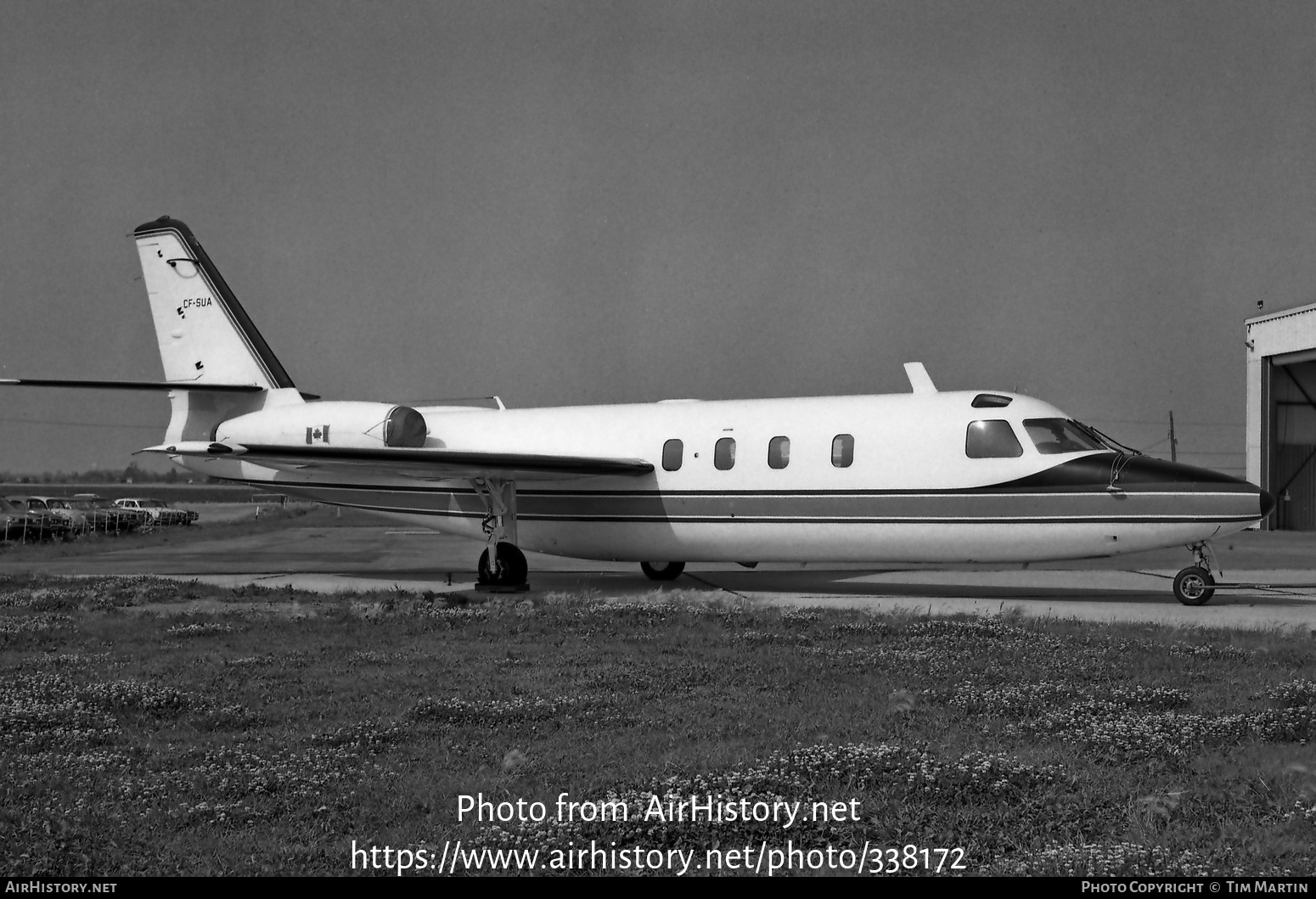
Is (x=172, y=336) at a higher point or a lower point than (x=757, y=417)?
higher

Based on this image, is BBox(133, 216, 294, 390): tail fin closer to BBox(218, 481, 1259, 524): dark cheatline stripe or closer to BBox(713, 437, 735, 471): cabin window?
BBox(218, 481, 1259, 524): dark cheatline stripe

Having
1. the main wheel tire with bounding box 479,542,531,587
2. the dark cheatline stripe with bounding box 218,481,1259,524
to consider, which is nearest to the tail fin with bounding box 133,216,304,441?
the dark cheatline stripe with bounding box 218,481,1259,524

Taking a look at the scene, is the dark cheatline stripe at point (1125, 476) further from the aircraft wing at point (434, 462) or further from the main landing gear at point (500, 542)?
the main landing gear at point (500, 542)

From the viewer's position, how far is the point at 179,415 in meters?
22.8

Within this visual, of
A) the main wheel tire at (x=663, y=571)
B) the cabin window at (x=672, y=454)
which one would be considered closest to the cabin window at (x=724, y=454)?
the cabin window at (x=672, y=454)

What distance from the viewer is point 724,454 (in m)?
18.5

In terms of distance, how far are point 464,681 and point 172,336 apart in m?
16.3

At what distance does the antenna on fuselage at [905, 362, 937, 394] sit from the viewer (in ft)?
59.5

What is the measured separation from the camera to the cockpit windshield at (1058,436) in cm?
1655

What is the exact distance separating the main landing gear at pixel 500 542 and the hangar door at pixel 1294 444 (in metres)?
36.1

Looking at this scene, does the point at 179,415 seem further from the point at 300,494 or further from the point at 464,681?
the point at 464,681

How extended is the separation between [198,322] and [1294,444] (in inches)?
1668

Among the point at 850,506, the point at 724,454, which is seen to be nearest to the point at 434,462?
the point at 724,454
